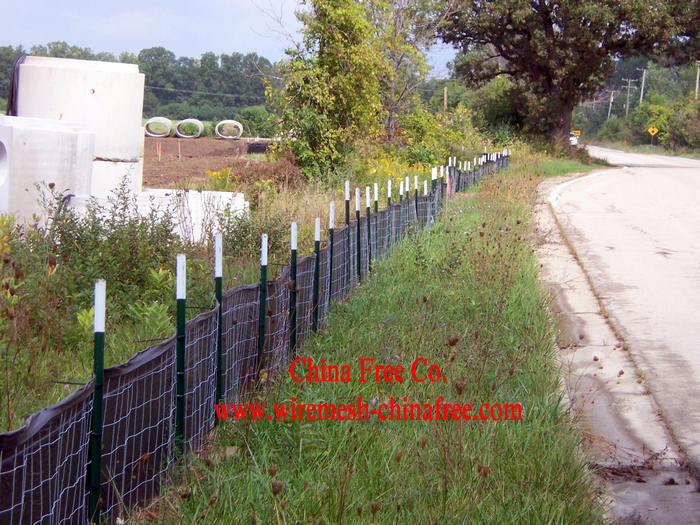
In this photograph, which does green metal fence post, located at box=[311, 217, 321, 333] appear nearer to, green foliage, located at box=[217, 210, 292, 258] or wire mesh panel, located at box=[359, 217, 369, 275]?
wire mesh panel, located at box=[359, 217, 369, 275]

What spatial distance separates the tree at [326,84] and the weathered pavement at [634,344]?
14.9 feet

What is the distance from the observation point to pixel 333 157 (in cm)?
1555

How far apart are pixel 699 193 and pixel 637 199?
2.82 metres

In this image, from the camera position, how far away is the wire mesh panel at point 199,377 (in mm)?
3938

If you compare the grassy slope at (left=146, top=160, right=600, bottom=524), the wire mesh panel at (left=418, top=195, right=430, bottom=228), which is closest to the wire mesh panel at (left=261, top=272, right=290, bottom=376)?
the grassy slope at (left=146, top=160, right=600, bottom=524)

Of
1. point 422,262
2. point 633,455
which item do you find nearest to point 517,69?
point 422,262

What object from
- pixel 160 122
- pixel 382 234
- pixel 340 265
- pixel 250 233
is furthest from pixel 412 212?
pixel 160 122

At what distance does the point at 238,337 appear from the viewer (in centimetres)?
475

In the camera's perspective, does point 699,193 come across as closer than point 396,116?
Yes

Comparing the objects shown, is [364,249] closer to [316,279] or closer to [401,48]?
[316,279]

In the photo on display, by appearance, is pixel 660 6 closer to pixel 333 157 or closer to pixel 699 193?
pixel 699 193

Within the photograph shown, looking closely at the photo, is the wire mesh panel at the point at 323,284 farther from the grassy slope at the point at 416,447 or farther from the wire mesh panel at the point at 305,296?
the wire mesh panel at the point at 305,296

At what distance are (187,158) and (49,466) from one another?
98.1 ft

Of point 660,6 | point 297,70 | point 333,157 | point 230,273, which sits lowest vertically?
point 230,273
